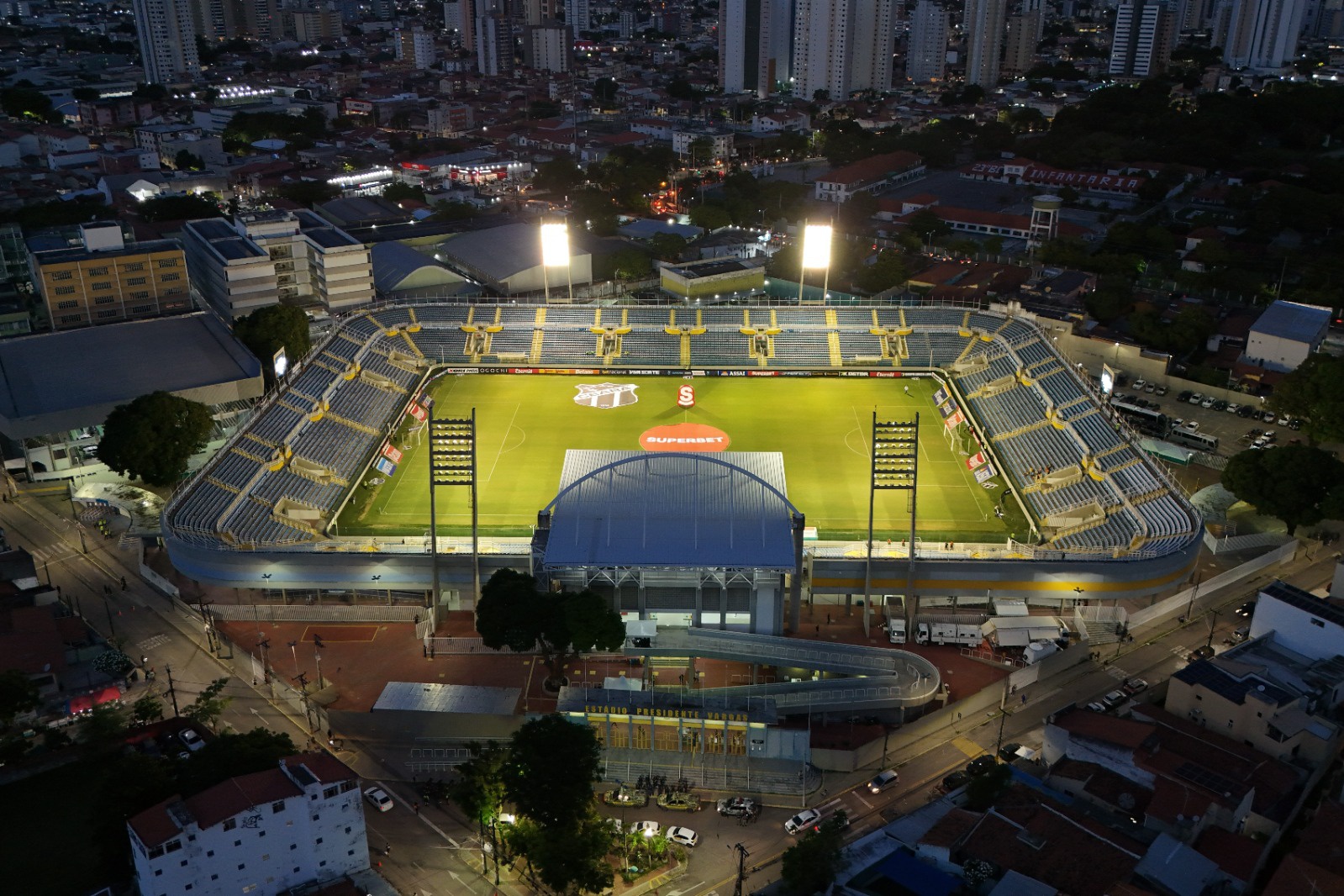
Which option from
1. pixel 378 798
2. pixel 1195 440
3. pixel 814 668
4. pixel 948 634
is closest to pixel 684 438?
pixel 948 634

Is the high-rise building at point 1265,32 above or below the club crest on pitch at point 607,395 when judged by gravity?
above

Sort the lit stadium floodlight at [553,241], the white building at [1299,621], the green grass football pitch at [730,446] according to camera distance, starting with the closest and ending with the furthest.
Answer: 1. the white building at [1299,621]
2. the green grass football pitch at [730,446]
3. the lit stadium floodlight at [553,241]

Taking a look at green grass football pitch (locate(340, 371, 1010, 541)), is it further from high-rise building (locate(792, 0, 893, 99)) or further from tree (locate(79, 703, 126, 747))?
high-rise building (locate(792, 0, 893, 99))

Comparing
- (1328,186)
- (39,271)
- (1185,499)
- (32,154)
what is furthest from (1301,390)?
(32,154)

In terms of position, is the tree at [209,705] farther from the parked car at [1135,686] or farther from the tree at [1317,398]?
the tree at [1317,398]

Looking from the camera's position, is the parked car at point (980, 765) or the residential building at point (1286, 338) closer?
the parked car at point (980, 765)

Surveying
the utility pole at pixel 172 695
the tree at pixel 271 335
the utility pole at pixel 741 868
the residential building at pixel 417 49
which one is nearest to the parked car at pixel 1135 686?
the utility pole at pixel 741 868

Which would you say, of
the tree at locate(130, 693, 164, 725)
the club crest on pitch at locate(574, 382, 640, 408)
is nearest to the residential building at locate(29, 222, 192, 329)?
the club crest on pitch at locate(574, 382, 640, 408)
